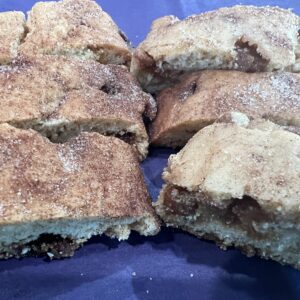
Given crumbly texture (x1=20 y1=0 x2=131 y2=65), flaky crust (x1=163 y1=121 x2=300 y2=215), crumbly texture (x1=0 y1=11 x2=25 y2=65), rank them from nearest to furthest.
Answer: flaky crust (x1=163 y1=121 x2=300 y2=215) → crumbly texture (x1=0 y1=11 x2=25 y2=65) → crumbly texture (x1=20 y1=0 x2=131 y2=65)

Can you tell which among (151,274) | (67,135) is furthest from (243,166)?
(67,135)

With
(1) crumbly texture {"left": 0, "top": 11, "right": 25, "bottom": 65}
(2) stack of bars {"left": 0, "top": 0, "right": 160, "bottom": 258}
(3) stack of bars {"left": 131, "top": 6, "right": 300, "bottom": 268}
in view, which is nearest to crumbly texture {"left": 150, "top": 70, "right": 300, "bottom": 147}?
(3) stack of bars {"left": 131, "top": 6, "right": 300, "bottom": 268}

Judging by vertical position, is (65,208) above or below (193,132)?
below

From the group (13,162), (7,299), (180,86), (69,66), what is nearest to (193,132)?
(180,86)

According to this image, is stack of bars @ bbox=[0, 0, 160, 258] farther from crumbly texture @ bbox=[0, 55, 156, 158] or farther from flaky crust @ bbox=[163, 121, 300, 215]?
flaky crust @ bbox=[163, 121, 300, 215]

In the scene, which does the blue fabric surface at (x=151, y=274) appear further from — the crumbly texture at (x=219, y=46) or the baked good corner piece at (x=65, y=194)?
the crumbly texture at (x=219, y=46)

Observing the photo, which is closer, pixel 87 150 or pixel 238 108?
pixel 87 150

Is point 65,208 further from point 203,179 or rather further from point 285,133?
point 285,133

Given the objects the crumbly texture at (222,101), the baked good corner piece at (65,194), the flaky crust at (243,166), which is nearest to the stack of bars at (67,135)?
the baked good corner piece at (65,194)

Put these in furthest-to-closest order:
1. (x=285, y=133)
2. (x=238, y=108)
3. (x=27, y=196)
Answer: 1. (x=238, y=108)
2. (x=285, y=133)
3. (x=27, y=196)
